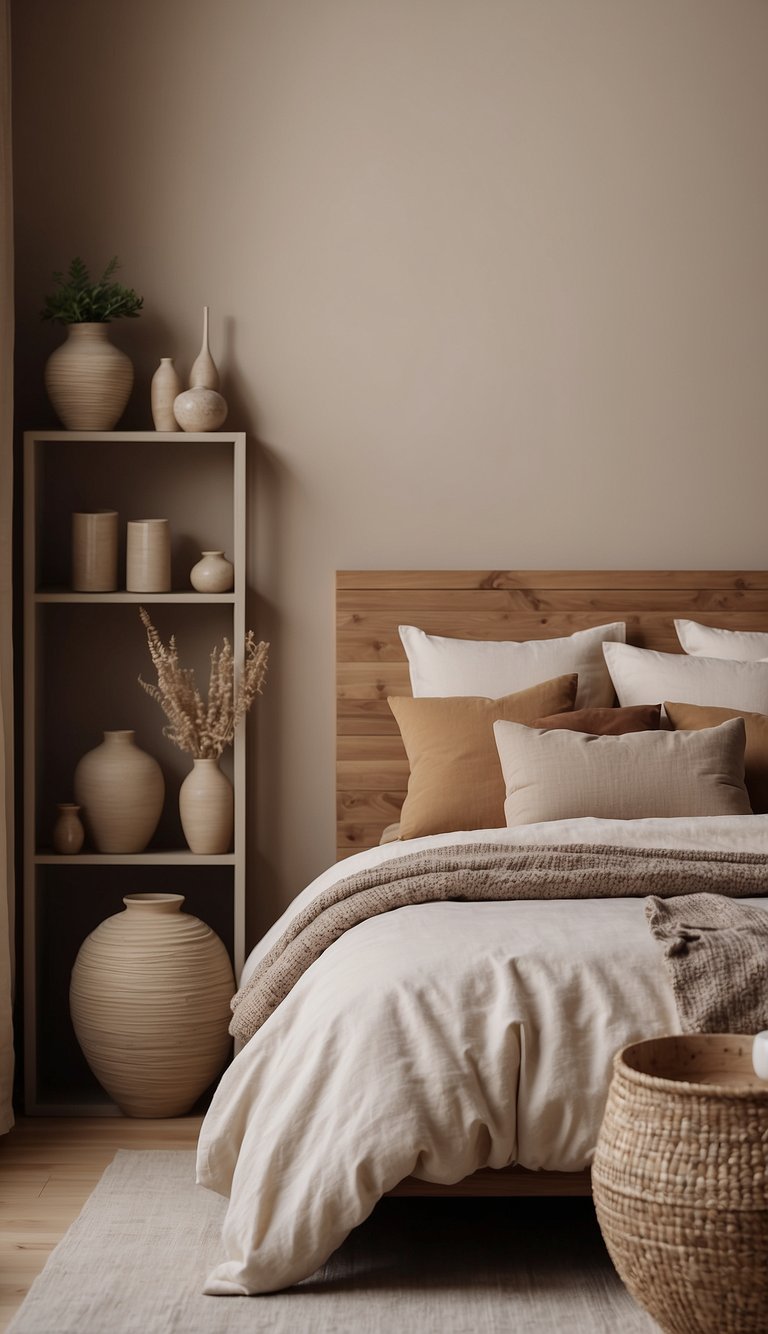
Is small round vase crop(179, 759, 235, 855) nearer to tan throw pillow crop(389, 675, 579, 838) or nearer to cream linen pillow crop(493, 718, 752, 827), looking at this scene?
tan throw pillow crop(389, 675, 579, 838)

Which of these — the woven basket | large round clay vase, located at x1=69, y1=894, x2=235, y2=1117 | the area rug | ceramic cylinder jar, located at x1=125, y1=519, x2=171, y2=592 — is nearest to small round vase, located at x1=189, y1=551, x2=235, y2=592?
ceramic cylinder jar, located at x1=125, y1=519, x2=171, y2=592

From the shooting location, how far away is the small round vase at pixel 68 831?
366 centimetres

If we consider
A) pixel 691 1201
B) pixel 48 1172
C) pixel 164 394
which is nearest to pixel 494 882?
pixel 691 1201

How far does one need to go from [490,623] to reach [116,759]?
1114 mm

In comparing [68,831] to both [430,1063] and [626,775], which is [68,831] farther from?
[430,1063]

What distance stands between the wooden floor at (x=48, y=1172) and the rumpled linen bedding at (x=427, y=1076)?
473 millimetres

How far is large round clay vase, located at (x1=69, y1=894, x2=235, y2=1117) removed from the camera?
Answer: 133 inches

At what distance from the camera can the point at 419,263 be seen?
3.92 metres

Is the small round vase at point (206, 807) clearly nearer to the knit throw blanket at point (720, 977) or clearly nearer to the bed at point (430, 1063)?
the bed at point (430, 1063)

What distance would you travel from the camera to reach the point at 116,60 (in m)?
3.88

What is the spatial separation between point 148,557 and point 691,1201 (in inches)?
94.4

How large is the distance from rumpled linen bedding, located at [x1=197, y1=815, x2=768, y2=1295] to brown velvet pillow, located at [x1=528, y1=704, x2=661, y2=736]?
1066 millimetres

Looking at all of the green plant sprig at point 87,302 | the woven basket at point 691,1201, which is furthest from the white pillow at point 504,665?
the woven basket at point 691,1201

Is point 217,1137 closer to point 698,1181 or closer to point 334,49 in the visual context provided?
point 698,1181
